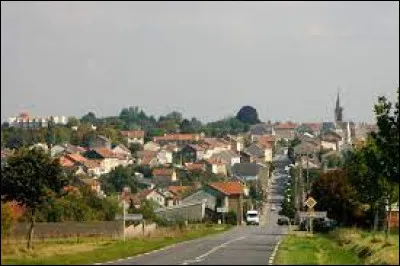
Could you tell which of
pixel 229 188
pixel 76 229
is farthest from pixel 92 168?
pixel 76 229

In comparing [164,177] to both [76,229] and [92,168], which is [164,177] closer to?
[92,168]

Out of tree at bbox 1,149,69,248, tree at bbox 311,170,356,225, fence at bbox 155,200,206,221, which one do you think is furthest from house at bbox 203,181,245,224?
tree at bbox 1,149,69,248

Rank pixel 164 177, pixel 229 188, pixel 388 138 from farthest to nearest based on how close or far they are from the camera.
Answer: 1. pixel 164 177
2. pixel 229 188
3. pixel 388 138

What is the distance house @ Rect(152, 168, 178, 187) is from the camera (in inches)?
6969

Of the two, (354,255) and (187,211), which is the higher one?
(187,211)

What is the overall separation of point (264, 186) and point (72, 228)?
12515 centimetres

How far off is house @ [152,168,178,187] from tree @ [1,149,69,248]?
5047 inches

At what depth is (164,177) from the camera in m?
184

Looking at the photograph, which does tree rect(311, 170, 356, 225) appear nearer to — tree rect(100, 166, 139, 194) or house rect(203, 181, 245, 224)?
house rect(203, 181, 245, 224)

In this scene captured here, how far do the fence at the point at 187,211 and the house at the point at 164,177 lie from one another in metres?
53.1

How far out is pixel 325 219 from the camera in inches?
2756

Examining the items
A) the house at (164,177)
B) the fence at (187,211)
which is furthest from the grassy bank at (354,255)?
the house at (164,177)

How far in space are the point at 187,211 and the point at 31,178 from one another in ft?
238

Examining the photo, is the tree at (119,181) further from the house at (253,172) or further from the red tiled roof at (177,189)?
the house at (253,172)
